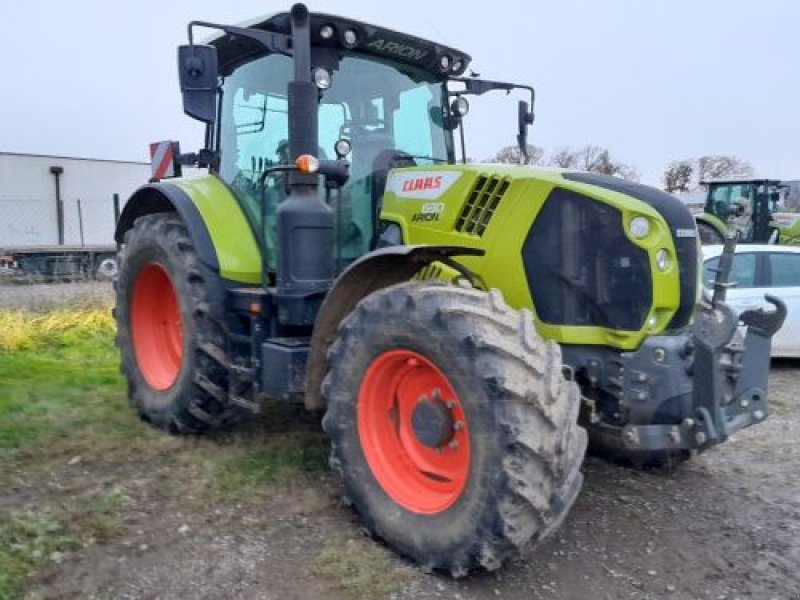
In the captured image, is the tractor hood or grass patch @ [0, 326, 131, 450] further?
grass patch @ [0, 326, 131, 450]

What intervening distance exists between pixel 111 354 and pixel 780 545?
6415 millimetres

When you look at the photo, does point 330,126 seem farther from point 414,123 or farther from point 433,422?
point 433,422

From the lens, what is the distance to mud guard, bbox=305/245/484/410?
371 cm

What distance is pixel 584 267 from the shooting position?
11.7 feet

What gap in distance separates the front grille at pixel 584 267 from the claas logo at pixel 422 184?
0.64m

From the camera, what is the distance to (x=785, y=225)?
58.7 feet

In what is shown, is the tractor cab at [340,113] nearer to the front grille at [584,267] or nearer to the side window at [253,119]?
the side window at [253,119]

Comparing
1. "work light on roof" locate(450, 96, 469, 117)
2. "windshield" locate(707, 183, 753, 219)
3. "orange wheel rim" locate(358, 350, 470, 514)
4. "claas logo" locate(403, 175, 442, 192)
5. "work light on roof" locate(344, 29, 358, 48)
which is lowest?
"orange wheel rim" locate(358, 350, 470, 514)

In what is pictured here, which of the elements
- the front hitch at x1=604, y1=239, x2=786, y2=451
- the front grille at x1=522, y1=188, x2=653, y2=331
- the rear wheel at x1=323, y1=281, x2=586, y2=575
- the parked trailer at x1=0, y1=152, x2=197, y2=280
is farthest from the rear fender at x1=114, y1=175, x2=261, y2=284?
the parked trailer at x1=0, y1=152, x2=197, y2=280

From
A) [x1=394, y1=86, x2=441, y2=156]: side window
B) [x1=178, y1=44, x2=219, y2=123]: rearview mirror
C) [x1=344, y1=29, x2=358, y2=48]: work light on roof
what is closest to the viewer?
[x1=178, y1=44, x2=219, y2=123]: rearview mirror

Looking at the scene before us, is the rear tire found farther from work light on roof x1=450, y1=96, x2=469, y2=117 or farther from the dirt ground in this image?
work light on roof x1=450, y1=96, x2=469, y2=117

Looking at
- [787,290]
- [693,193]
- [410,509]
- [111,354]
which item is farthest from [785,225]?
[693,193]

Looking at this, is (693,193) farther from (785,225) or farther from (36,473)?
(36,473)

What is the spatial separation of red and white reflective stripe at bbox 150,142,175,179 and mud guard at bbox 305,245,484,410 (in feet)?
9.24
